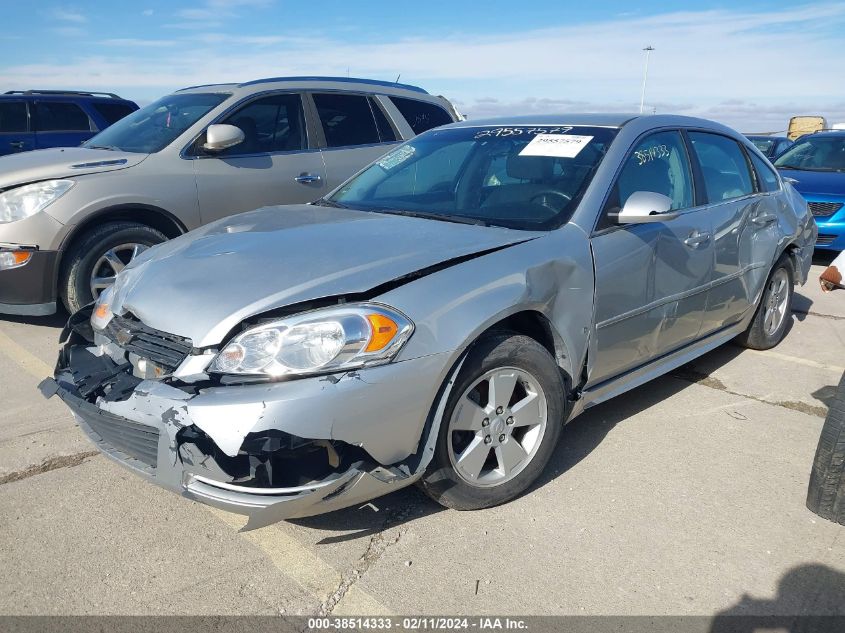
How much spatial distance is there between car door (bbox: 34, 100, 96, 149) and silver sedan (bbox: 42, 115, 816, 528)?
319 inches

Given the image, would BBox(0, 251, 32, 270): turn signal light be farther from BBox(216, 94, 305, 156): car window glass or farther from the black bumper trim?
BBox(216, 94, 305, 156): car window glass

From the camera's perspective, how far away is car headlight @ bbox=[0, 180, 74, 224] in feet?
16.1

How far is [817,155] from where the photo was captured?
33.3ft

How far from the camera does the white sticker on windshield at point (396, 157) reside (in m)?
4.16

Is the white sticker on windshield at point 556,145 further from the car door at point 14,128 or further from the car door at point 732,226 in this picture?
the car door at point 14,128

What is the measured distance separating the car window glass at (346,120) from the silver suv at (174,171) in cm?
1

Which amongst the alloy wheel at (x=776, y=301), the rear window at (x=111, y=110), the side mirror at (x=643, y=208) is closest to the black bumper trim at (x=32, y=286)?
the side mirror at (x=643, y=208)

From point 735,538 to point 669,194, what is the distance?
189 cm

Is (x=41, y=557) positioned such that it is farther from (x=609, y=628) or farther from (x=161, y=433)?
(x=609, y=628)

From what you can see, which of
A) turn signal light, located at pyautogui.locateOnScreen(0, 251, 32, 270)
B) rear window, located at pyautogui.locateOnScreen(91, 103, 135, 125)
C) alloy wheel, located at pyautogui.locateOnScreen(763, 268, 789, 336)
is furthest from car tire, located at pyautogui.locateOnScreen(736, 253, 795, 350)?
rear window, located at pyautogui.locateOnScreen(91, 103, 135, 125)

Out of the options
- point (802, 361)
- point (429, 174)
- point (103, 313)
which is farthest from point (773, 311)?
point (103, 313)

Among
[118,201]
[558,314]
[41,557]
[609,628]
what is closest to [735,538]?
[609,628]

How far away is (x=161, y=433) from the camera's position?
7.80ft

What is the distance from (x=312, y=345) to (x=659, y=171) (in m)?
2.34
